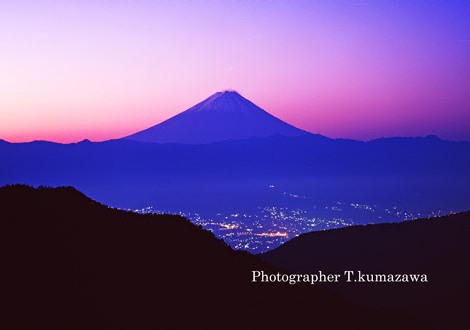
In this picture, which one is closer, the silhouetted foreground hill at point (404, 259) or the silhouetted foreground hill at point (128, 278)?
the silhouetted foreground hill at point (128, 278)

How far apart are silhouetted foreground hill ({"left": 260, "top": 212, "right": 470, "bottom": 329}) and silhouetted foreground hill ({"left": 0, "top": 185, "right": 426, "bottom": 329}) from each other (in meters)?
7.13

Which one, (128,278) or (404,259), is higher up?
(128,278)

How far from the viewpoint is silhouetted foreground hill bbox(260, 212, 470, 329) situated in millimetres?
24078

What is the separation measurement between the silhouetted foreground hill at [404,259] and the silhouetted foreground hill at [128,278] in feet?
23.4

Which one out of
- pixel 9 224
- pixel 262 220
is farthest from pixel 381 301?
pixel 262 220

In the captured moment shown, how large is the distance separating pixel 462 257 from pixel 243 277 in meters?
20.4

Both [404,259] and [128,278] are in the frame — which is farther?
[404,259]

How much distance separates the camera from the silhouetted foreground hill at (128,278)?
11.0 meters

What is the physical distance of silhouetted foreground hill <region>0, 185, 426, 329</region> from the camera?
10984mm

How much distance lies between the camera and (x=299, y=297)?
16.3m

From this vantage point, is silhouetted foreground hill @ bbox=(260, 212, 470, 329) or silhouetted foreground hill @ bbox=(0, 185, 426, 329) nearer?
silhouetted foreground hill @ bbox=(0, 185, 426, 329)

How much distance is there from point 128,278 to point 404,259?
2381 centimetres

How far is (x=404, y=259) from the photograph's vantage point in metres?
31.4

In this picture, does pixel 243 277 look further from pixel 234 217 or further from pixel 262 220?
pixel 234 217
